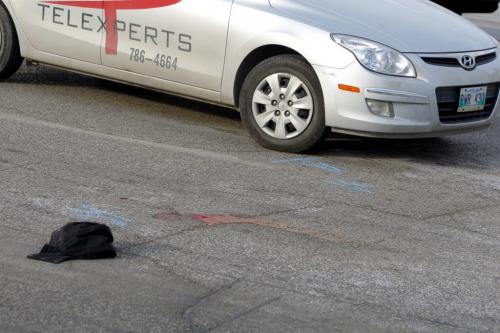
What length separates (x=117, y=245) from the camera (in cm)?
578

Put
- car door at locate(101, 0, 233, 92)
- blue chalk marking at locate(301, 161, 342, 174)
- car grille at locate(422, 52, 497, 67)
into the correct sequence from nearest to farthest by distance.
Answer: blue chalk marking at locate(301, 161, 342, 174) < car grille at locate(422, 52, 497, 67) < car door at locate(101, 0, 233, 92)

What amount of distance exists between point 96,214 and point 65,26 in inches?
128

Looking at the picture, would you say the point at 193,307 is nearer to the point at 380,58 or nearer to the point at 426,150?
the point at 380,58

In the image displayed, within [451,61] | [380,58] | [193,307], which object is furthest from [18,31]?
[193,307]

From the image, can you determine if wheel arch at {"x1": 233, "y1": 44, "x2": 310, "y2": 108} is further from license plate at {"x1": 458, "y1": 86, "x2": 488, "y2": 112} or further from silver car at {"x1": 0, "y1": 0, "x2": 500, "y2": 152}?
license plate at {"x1": 458, "y1": 86, "x2": 488, "y2": 112}

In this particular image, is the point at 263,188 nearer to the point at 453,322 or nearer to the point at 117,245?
the point at 117,245

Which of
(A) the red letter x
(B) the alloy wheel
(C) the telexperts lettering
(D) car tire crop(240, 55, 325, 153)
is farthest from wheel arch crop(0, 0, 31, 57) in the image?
(B) the alloy wheel

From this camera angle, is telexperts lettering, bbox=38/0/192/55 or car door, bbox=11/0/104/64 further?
car door, bbox=11/0/104/64

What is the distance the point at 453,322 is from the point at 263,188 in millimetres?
2297

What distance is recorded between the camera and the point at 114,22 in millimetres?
8867

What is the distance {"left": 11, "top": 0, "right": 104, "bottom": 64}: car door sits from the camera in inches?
354

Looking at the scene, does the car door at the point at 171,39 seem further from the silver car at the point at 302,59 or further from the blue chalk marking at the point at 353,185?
the blue chalk marking at the point at 353,185

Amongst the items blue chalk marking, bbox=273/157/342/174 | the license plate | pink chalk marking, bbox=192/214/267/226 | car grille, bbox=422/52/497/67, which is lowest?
blue chalk marking, bbox=273/157/342/174

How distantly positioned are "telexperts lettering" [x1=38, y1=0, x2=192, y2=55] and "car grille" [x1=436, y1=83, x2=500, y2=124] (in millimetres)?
1939
